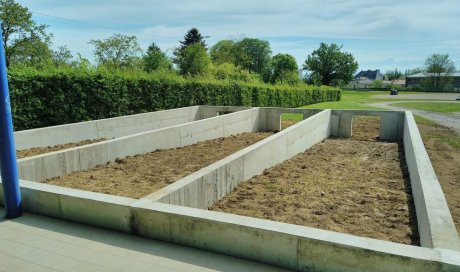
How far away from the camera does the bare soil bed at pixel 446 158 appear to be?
690 cm

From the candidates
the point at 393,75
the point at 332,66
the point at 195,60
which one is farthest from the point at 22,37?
the point at 393,75

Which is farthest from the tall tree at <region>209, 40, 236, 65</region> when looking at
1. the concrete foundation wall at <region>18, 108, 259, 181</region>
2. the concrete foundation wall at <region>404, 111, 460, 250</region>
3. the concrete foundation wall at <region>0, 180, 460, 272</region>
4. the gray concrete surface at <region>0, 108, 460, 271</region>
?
the concrete foundation wall at <region>0, 180, 460, 272</region>

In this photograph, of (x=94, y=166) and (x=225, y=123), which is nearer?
(x=94, y=166)

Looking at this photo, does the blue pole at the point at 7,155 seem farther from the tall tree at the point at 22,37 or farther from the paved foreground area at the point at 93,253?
the tall tree at the point at 22,37

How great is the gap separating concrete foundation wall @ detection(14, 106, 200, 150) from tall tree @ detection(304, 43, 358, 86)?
Answer: 67382 mm

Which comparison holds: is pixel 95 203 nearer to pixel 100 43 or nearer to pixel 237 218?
pixel 237 218

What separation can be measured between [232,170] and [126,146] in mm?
4079

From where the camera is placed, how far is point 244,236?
3.63m

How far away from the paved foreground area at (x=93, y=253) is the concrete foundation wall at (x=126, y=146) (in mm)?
3169

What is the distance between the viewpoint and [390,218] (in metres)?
5.84

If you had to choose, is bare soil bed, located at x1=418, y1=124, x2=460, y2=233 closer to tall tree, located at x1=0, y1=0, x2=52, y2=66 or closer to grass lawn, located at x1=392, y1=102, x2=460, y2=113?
grass lawn, located at x1=392, y1=102, x2=460, y2=113

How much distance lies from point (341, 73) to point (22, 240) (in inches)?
3208

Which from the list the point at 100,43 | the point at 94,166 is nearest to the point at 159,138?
the point at 94,166

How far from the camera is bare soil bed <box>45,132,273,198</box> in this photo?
282 inches
